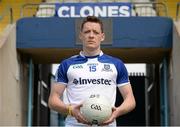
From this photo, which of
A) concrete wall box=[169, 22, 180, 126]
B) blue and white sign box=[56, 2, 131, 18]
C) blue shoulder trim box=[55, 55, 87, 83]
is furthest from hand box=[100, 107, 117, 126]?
blue and white sign box=[56, 2, 131, 18]

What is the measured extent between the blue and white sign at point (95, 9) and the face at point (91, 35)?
8.86 meters

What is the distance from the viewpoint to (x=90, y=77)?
13.4 ft

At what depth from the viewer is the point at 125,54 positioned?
1327 centimetres

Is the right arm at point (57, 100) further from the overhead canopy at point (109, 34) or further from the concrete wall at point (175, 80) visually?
the overhead canopy at point (109, 34)

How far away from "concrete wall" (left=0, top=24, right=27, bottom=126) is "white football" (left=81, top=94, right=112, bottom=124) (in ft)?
22.7

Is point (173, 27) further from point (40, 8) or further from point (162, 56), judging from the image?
point (40, 8)

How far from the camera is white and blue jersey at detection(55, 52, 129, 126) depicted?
4.04 metres

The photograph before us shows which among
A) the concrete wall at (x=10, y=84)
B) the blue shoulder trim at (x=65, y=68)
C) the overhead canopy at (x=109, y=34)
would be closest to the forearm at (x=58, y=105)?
the blue shoulder trim at (x=65, y=68)

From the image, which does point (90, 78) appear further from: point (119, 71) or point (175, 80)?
point (175, 80)

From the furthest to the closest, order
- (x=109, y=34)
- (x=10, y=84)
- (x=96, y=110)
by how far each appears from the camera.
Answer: (x=109, y=34)
(x=10, y=84)
(x=96, y=110)

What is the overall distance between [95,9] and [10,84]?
3032 mm

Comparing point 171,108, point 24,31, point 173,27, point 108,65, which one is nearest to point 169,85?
point 171,108

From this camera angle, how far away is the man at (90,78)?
4020mm

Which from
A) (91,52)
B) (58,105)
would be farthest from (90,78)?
(58,105)
